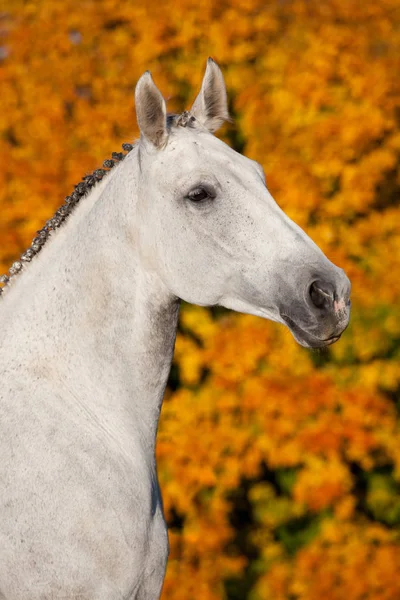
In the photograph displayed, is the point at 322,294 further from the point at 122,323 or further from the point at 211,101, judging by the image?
the point at 211,101

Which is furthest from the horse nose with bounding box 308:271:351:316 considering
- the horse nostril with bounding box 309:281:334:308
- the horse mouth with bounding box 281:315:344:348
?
the horse mouth with bounding box 281:315:344:348

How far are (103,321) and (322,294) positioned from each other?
849mm

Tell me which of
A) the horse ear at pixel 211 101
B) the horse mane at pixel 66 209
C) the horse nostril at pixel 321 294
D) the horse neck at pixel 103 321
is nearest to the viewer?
the horse nostril at pixel 321 294

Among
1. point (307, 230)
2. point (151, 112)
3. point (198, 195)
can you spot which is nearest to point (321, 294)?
point (198, 195)

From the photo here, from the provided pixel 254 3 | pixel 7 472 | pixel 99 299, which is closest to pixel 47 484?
pixel 7 472

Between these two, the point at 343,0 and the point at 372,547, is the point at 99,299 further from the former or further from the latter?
the point at 343,0

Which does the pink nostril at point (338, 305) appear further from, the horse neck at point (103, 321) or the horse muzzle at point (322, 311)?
the horse neck at point (103, 321)

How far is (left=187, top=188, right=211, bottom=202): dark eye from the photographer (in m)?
3.14

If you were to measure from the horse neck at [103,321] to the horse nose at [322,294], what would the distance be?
0.61 meters

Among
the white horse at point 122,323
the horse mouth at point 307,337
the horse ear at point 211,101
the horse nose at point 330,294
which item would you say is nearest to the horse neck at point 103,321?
the white horse at point 122,323

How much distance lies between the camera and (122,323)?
324 centimetres

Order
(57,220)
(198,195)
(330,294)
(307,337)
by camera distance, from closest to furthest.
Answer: (330,294) < (307,337) < (198,195) < (57,220)

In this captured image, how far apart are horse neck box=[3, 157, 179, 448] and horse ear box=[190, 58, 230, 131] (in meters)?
0.41

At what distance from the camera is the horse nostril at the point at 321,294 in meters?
2.93
